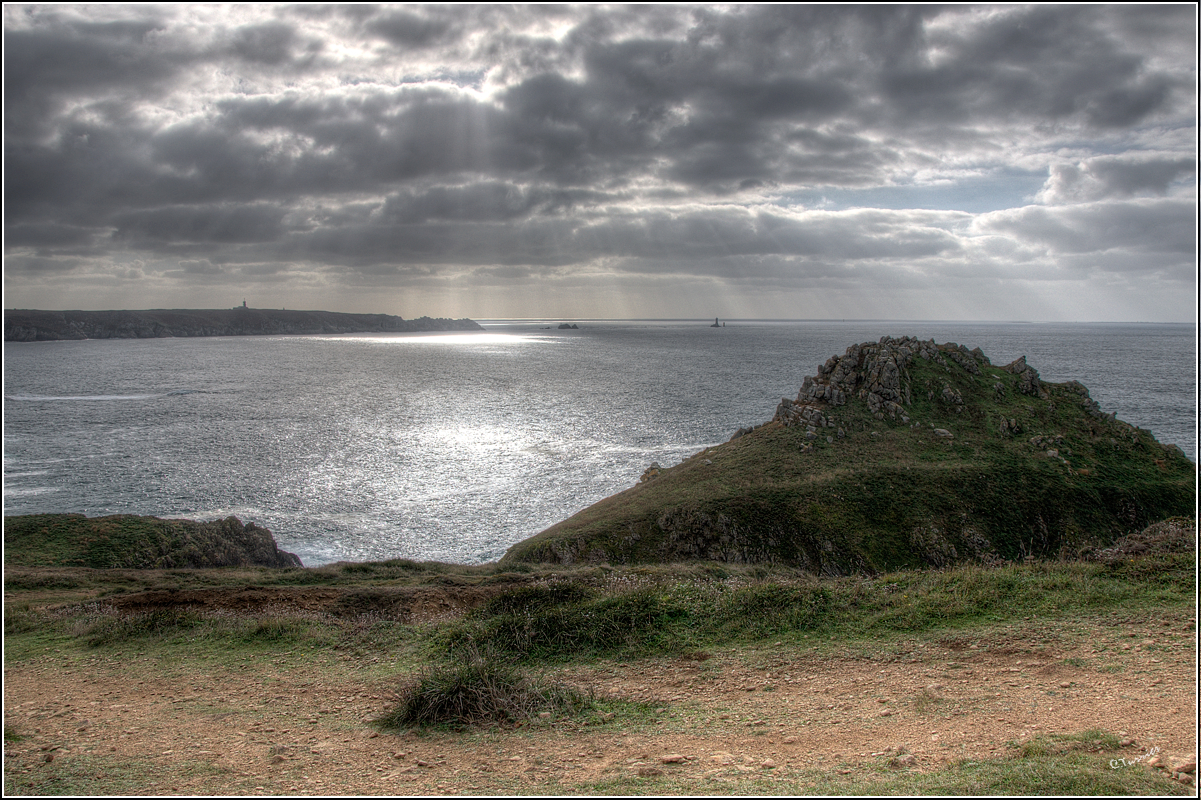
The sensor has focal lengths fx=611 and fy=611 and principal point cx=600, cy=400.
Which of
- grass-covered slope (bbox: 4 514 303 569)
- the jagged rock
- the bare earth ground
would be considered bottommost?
grass-covered slope (bbox: 4 514 303 569)

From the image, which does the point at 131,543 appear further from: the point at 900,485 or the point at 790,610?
the point at 900,485

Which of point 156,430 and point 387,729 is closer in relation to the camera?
point 387,729

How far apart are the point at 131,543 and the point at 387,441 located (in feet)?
147

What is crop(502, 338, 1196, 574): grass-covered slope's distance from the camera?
34375 mm

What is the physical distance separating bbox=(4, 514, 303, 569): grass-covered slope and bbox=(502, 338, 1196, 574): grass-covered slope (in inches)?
660

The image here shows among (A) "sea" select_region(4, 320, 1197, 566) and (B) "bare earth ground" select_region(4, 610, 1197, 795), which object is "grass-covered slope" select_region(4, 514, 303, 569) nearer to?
(A) "sea" select_region(4, 320, 1197, 566)

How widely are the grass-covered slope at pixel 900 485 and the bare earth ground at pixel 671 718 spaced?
21237 mm

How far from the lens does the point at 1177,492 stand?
38.2 metres

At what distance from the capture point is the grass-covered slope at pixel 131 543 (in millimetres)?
32750

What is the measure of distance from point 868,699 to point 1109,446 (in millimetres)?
43395

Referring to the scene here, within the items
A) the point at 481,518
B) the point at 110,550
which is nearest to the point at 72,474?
the point at 110,550

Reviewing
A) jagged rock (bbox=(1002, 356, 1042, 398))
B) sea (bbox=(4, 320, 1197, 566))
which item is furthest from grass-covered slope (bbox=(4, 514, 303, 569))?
jagged rock (bbox=(1002, 356, 1042, 398))

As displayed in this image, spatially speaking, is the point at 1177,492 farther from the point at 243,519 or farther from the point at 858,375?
the point at 243,519

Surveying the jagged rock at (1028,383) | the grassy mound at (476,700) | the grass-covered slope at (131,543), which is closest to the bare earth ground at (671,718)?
the grassy mound at (476,700)
